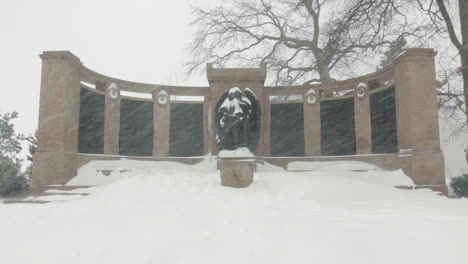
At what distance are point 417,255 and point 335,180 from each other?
224 inches

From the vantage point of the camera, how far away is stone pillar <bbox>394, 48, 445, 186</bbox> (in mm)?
9836

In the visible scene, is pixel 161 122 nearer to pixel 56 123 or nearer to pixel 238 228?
pixel 56 123

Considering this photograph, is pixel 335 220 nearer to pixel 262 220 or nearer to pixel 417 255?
pixel 262 220

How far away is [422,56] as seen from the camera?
1023cm

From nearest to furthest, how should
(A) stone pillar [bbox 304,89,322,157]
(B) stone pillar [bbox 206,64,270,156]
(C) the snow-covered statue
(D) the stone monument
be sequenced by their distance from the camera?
(D) the stone monument
(C) the snow-covered statue
(B) stone pillar [bbox 206,64,270,156]
(A) stone pillar [bbox 304,89,322,157]

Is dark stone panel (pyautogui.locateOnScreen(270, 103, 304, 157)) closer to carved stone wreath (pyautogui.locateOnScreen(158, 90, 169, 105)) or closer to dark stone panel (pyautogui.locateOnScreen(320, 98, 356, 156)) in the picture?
dark stone panel (pyautogui.locateOnScreen(320, 98, 356, 156))

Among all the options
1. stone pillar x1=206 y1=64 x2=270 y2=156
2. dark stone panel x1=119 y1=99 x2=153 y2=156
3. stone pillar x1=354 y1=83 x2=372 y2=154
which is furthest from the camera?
dark stone panel x1=119 y1=99 x2=153 y2=156

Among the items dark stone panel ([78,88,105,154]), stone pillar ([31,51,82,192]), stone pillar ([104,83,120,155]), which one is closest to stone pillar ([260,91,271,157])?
stone pillar ([104,83,120,155])

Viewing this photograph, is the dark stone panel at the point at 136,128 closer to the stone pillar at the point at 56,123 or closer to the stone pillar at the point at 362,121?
the stone pillar at the point at 56,123

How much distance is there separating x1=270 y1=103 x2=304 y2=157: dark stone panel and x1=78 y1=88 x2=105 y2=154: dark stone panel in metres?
6.66

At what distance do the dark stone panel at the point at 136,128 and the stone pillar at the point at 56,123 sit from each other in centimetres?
211

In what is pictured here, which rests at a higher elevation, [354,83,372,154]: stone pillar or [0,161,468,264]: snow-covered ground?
[354,83,372,154]: stone pillar

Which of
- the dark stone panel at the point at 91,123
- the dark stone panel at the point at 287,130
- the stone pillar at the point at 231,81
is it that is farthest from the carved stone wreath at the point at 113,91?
the dark stone panel at the point at 287,130

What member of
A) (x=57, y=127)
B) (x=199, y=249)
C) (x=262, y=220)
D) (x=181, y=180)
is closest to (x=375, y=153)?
(x=181, y=180)
